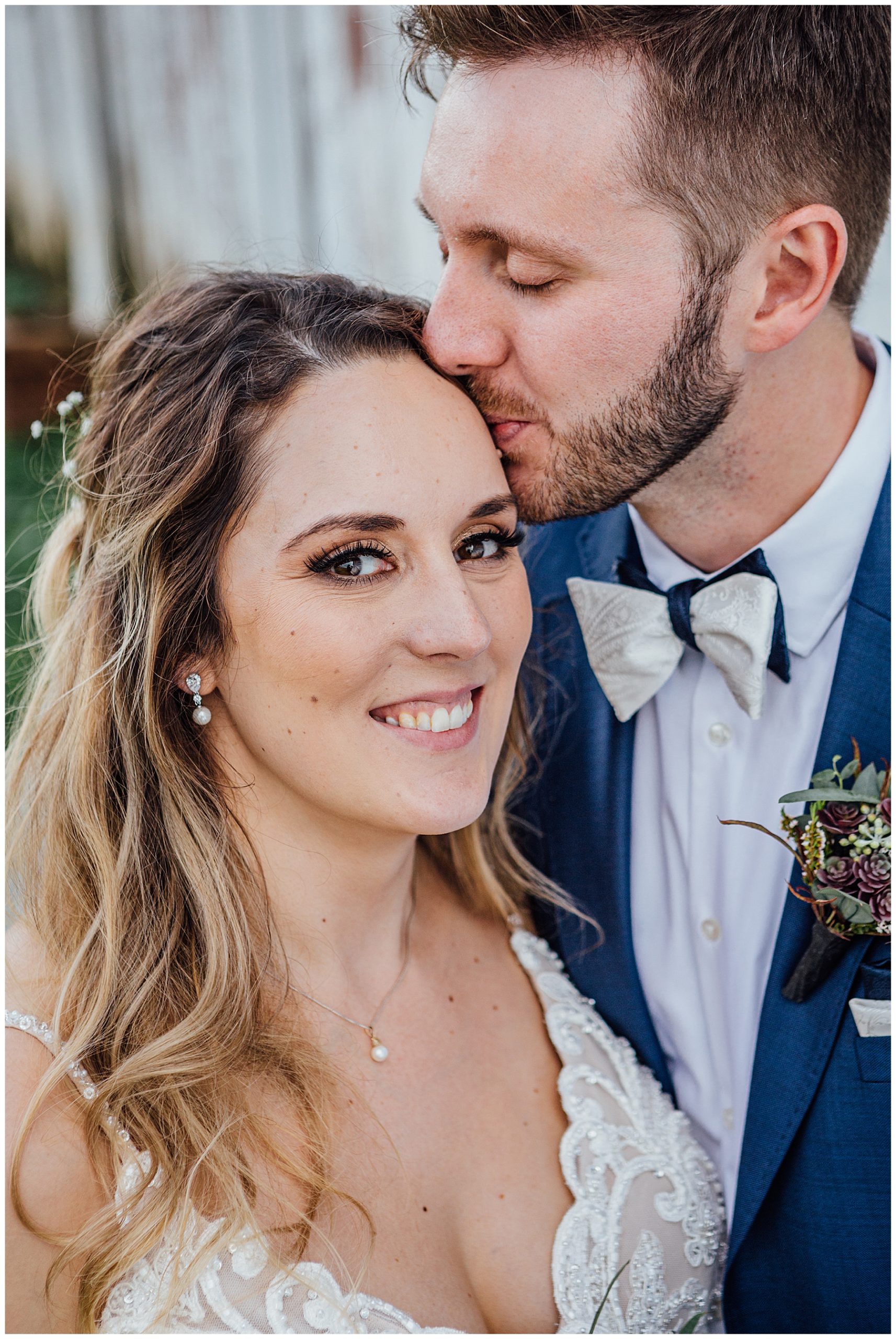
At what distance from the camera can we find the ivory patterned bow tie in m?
2.01

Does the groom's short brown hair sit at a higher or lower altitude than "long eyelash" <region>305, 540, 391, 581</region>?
higher

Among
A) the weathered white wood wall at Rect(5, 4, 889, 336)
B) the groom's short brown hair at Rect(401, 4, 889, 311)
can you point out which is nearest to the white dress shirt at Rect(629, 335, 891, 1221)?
the groom's short brown hair at Rect(401, 4, 889, 311)

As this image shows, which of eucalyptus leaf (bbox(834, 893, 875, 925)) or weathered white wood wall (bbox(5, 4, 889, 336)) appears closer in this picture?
eucalyptus leaf (bbox(834, 893, 875, 925))

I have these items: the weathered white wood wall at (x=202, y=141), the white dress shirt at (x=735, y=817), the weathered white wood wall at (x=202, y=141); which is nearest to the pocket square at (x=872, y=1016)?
the white dress shirt at (x=735, y=817)

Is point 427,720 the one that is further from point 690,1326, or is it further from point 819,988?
point 690,1326

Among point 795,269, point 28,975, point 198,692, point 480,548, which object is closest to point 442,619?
point 480,548

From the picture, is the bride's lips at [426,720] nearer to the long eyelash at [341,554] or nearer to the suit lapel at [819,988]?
the long eyelash at [341,554]

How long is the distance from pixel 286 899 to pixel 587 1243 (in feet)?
2.48

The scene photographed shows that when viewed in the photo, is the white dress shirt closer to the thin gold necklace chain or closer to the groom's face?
the groom's face

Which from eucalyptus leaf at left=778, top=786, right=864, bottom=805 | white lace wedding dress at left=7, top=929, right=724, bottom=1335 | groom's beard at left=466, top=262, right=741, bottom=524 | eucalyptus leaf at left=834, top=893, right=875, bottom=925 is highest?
groom's beard at left=466, top=262, right=741, bottom=524

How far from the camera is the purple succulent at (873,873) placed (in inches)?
68.1

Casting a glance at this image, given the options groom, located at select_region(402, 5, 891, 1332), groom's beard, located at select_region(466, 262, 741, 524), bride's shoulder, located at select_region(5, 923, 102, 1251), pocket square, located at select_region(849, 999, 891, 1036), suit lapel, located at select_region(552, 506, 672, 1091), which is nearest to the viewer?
bride's shoulder, located at select_region(5, 923, 102, 1251)

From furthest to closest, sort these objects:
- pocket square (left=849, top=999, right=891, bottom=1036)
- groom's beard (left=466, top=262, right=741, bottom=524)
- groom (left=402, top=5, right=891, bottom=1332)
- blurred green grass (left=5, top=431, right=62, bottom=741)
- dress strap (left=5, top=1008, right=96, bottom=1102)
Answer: blurred green grass (left=5, top=431, right=62, bottom=741) < groom's beard (left=466, top=262, right=741, bottom=524) < groom (left=402, top=5, right=891, bottom=1332) < pocket square (left=849, top=999, right=891, bottom=1036) < dress strap (left=5, top=1008, right=96, bottom=1102)

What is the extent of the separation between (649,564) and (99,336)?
1.22 m
